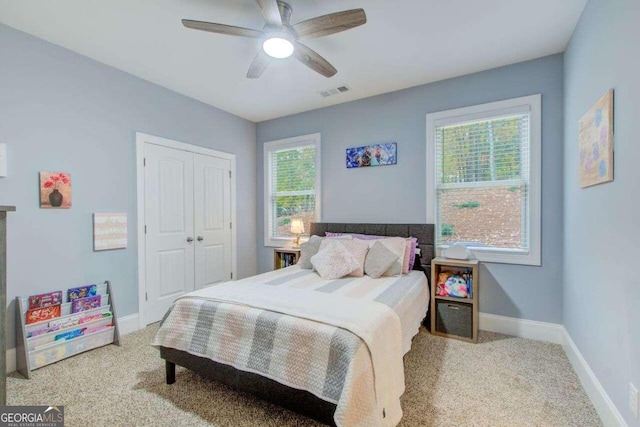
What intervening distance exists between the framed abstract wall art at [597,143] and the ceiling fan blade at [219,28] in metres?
2.23

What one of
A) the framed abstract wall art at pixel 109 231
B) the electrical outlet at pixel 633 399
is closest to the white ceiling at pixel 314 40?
the framed abstract wall art at pixel 109 231

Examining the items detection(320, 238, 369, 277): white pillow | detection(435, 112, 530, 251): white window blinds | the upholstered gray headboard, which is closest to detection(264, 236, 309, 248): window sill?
the upholstered gray headboard

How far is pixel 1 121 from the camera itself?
2.28 m

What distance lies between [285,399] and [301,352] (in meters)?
0.30

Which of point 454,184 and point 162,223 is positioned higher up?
point 454,184

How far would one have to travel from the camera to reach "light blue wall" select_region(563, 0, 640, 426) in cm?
142

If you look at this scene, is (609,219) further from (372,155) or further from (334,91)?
(334,91)

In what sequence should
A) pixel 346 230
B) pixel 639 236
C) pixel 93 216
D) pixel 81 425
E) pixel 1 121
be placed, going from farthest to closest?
pixel 346 230, pixel 93 216, pixel 1 121, pixel 81 425, pixel 639 236

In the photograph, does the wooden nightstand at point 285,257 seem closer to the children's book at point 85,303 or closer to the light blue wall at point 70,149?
the light blue wall at point 70,149

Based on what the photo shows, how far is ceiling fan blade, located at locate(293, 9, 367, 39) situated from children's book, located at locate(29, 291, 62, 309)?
2.96 meters

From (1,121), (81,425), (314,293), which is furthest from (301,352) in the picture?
(1,121)

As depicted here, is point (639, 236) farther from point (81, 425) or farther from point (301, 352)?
point (81, 425)

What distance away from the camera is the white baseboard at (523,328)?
2.71m

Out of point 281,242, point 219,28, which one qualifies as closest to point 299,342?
point 219,28
